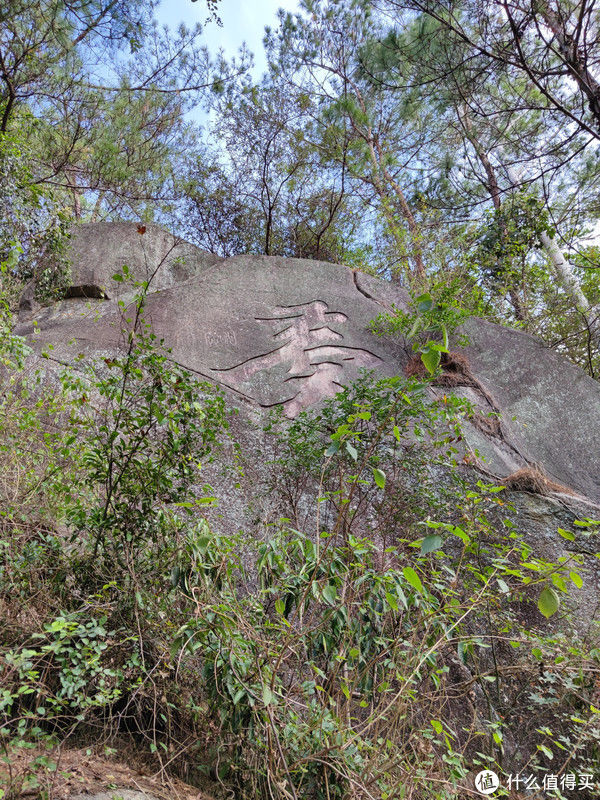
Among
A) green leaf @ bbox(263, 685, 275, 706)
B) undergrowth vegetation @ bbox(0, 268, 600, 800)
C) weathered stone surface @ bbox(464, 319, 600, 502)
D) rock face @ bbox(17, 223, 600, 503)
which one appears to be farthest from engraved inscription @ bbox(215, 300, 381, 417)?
green leaf @ bbox(263, 685, 275, 706)

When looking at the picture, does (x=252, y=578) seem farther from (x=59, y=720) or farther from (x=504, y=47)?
(x=504, y=47)

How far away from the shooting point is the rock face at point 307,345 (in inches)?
209

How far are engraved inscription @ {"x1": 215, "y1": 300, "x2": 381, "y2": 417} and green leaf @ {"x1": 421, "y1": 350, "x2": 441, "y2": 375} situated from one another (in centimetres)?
342

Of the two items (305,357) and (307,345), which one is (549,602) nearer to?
(305,357)

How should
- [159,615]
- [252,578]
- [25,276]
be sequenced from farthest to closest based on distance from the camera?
[25,276], [252,578], [159,615]

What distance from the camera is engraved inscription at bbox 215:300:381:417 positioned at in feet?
17.5

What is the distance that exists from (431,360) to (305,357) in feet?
12.6

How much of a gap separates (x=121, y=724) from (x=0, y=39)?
561cm

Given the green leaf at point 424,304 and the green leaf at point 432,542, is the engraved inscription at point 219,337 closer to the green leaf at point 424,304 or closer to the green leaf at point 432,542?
the green leaf at point 424,304

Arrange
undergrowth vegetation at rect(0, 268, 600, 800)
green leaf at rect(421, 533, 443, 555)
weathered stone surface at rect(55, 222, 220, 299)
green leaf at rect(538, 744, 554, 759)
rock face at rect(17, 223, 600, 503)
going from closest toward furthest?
1. green leaf at rect(421, 533, 443, 555)
2. undergrowth vegetation at rect(0, 268, 600, 800)
3. green leaf at rect(538, 744, 554, 759)
4. rock face at rect(17, 223, 600, 503)
5. weathered stone surface at rect(55, 222, 220, 299)

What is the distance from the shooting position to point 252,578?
3686 millimetres

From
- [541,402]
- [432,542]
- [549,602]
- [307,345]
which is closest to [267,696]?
[432,542]

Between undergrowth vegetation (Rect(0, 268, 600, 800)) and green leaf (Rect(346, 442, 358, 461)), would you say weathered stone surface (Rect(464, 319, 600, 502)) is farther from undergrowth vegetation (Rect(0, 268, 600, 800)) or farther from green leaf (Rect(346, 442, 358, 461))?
green leaf (Rect(346, 442, 358, 461))

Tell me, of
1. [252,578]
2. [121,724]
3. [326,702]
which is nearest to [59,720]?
[121,724]
